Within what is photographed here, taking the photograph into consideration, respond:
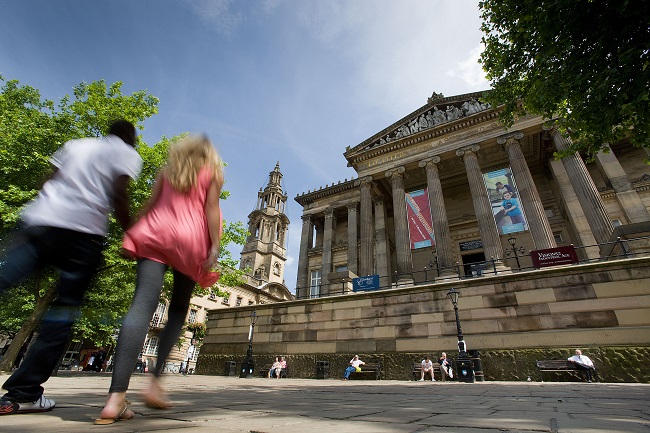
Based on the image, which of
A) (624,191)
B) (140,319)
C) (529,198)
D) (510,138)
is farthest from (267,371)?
(624,191)

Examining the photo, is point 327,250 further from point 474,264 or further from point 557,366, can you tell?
point 557,366

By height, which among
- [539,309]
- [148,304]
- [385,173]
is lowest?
[148,304]

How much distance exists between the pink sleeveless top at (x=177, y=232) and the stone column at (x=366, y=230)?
1754 cm

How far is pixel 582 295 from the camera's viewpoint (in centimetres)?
1011

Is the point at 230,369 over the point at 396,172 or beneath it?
beneath

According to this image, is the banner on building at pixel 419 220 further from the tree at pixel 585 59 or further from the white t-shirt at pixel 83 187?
the white t-shirt at pixel 83 187

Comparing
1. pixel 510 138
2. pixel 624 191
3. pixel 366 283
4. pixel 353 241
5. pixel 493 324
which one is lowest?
pixel 493 324

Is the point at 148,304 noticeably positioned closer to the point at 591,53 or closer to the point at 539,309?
the point at 591,53

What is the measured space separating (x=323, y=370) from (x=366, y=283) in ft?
16.9

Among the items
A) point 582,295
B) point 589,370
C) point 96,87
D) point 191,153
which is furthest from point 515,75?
point 96,87

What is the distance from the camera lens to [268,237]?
51906 mm

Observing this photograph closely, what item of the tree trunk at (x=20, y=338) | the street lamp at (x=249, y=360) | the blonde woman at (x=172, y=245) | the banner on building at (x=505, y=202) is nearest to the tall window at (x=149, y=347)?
the tree trunk at (x=20, y=338)

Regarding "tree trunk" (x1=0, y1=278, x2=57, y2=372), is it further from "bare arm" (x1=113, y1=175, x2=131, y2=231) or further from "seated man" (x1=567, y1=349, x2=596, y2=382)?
"seated man" (x1=567, y1=349, x2=596, y2=382)

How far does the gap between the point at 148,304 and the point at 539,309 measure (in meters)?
12.4
